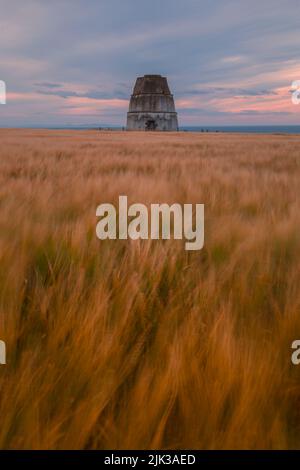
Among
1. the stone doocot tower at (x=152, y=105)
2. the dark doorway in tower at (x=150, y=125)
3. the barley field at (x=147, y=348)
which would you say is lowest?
the barley field at (x=147, y=348)

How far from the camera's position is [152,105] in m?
51.9

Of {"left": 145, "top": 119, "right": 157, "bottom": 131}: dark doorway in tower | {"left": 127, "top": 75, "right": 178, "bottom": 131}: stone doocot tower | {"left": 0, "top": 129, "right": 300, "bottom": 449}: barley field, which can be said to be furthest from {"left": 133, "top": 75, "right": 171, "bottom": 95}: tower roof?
{"left": 0, "top": 129, "right": 300, "bottom": 449}: barley field

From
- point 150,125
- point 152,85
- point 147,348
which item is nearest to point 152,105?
point 150,125

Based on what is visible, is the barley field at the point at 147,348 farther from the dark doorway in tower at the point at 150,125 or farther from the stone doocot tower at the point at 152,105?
the dark doorway in tower at the point at 150,125

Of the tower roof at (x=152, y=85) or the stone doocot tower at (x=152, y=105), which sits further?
the tower roof at (x=152, y=85)

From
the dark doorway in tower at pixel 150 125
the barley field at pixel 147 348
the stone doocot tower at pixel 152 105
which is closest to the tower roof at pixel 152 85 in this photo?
the stone doocot tower at pixel 152 105

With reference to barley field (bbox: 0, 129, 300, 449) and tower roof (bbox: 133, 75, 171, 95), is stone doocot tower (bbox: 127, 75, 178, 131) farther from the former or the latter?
barley field (bbox: 0, 129, 300, 449)

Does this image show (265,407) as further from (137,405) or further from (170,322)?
(170,322)

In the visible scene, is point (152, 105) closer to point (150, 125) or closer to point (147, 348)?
point (150, 125)

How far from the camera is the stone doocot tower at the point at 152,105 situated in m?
51.9

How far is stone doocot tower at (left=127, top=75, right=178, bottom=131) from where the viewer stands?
5188 cm

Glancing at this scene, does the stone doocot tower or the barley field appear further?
the stone doocot tower
